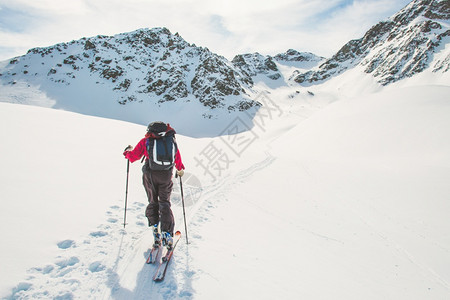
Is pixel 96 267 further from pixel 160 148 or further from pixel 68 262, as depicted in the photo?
pixel 160 148

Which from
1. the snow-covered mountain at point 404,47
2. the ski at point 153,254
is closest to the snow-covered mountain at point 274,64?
the snow-covered mountain at point 404,47

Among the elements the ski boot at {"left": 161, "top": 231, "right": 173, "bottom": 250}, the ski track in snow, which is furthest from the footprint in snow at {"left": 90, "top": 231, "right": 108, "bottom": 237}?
the ski boot at {"left": 161, "top": 231, "right": 173, "bottom": 250}

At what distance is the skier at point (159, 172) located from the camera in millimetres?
4293

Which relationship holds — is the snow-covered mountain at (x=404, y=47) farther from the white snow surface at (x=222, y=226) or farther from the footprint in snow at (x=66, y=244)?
the footprint in snow at (x=66, y=244)

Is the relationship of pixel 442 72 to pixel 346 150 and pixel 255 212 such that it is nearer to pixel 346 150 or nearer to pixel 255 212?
pixel 346 150

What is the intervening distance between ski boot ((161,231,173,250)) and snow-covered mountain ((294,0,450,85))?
360ft

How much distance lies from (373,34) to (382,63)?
1956 inches

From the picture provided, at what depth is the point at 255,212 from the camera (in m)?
7.16

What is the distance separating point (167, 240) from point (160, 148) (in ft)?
5.98

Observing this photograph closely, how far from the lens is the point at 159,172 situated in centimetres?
438

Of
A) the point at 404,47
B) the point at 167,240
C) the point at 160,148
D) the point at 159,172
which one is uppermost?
the point at 404,47

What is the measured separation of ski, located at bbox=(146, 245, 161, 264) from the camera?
13.2 ft

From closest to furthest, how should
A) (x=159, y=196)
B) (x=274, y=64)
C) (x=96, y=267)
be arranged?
(x=96, y=267), (x=159, y=196), (x=274, y=64)

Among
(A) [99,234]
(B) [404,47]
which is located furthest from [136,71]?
(B) [404,47]
